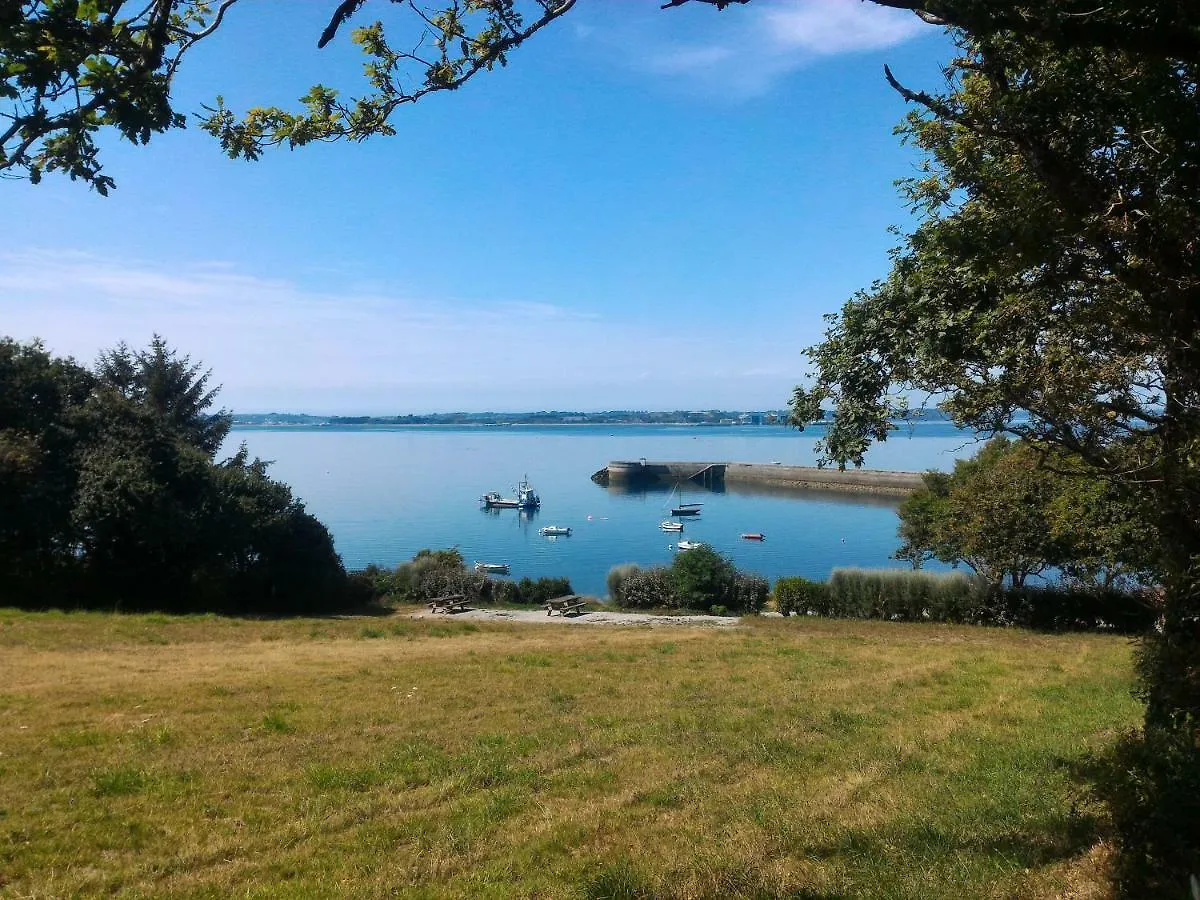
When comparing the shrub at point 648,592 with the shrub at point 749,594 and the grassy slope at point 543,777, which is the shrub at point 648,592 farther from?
the grassy slope at point 543,777

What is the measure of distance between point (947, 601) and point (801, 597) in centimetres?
549

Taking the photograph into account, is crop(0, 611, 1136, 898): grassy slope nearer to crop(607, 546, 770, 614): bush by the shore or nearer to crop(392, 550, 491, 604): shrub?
crop(607, 546, 770, 614): bush by the shore

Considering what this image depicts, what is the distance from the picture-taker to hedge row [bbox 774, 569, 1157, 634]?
2702 centimetres

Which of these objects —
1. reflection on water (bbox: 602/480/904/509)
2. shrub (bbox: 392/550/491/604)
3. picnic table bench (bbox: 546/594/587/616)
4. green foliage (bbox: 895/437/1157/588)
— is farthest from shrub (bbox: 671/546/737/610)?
reflection on water (bbox: 602/480/904/509)

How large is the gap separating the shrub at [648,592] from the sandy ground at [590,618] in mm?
3825

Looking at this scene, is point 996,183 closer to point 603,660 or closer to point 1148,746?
point 1148,746

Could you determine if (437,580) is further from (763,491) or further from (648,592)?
(763,491)

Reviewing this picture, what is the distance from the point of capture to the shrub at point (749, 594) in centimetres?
3422

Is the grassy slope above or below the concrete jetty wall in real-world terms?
below

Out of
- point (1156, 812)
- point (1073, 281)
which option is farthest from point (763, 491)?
point (1156, 812)

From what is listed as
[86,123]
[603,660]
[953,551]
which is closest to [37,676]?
[603,660]

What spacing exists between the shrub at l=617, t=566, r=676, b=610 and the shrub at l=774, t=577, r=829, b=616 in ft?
16.3

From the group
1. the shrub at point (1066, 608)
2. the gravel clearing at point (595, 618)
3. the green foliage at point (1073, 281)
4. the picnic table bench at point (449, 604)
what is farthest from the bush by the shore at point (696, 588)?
the green foliage at point (1073, 281)

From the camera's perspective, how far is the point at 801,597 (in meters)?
32.0
